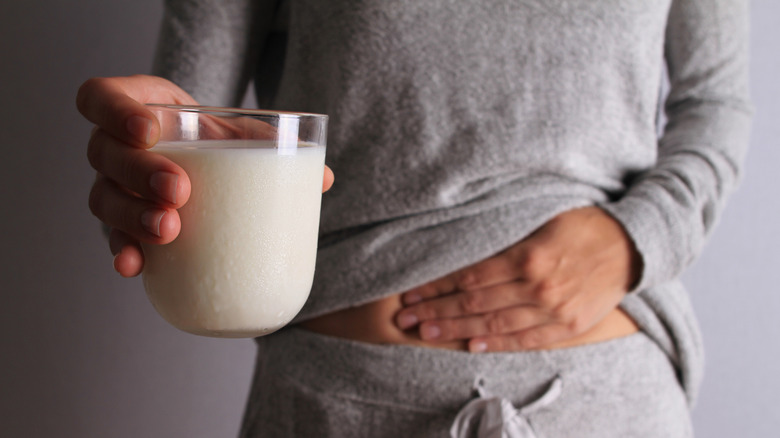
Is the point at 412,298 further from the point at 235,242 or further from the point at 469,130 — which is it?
the point at 235,242

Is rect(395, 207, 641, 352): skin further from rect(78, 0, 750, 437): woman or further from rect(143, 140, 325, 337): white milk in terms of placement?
rect(143, 140, 325, 337): white milk

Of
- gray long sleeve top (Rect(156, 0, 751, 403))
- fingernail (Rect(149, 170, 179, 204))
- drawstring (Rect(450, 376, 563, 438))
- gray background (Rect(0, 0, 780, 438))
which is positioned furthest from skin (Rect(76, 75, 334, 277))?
gray background (Rect(0, 0, 780, 438))

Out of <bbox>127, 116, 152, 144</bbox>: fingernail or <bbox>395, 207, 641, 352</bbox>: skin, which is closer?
<bbox>127, 116, 152, 144</bbox>: fingernail

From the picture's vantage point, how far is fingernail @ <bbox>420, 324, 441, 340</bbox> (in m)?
0.74

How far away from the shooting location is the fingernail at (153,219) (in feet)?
1.37

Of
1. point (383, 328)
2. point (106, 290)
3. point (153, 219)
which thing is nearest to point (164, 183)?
point (153, 219)

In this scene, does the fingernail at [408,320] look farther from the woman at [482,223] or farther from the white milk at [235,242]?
the white milk at [235,242]

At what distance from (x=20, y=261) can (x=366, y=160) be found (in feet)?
2.79

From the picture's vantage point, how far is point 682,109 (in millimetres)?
986

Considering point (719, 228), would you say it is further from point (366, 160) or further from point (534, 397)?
point (366, 160)

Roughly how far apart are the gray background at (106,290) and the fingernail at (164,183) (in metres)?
0.96

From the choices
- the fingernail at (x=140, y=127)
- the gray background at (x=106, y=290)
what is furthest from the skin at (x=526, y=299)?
the gray background at (x=106, y=290)

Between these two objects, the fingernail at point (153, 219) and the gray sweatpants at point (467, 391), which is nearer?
the fingernail at point (153, 219)

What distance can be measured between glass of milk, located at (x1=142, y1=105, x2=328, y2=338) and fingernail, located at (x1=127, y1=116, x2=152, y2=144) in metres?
0.01
